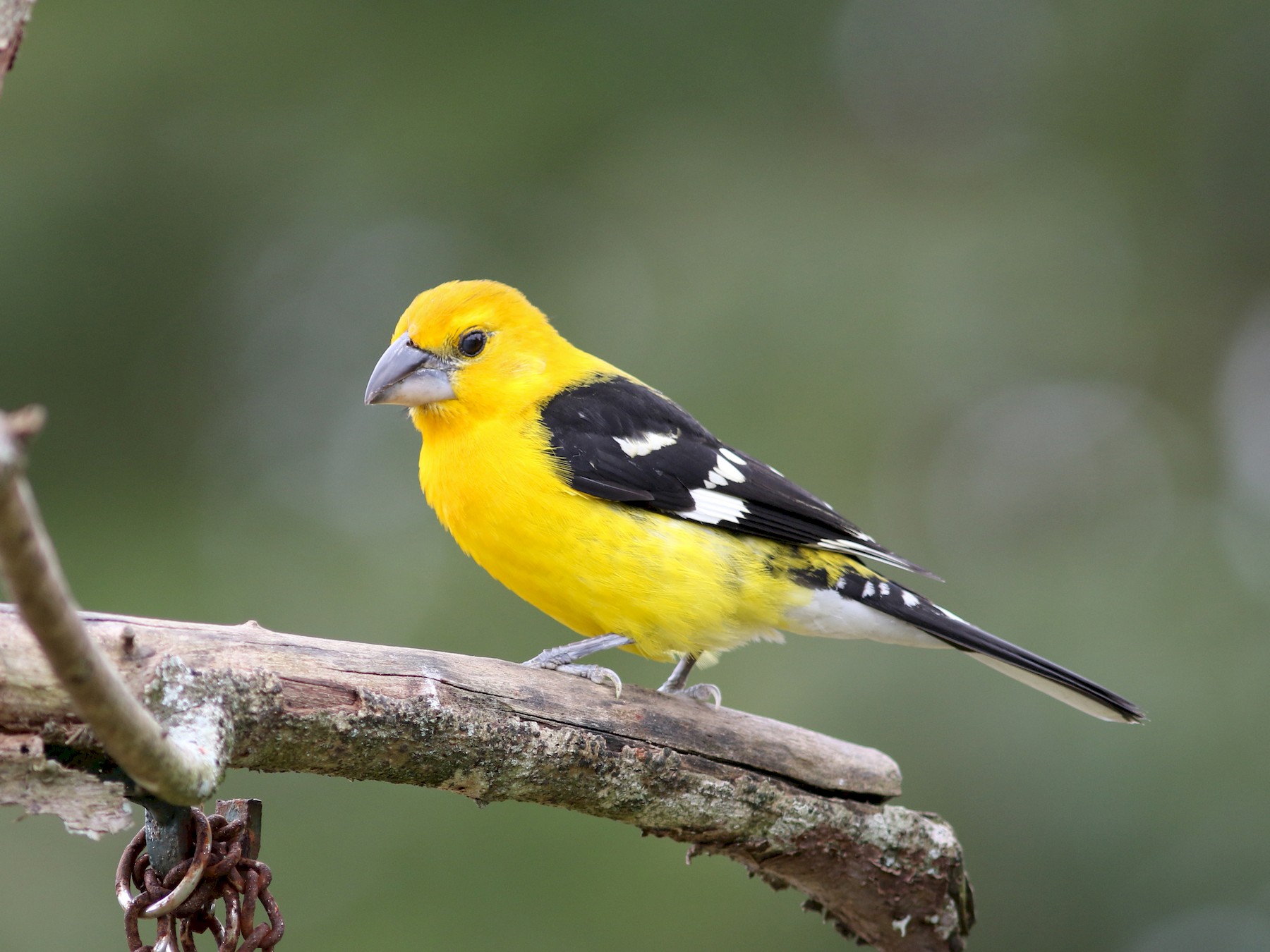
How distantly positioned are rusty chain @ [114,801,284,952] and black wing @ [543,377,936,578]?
1.89m

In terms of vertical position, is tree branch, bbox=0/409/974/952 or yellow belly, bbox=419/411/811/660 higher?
yellow belly, bbox=419/411/811/660

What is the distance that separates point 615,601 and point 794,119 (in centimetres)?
551

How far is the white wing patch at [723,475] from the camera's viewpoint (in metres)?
4.23

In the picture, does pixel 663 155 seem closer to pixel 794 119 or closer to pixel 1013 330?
pixel 794 119

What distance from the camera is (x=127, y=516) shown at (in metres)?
7.03

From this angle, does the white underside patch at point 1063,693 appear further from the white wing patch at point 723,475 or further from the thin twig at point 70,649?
the thin twig at point 70,649

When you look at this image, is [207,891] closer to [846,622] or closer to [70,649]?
[70,649]

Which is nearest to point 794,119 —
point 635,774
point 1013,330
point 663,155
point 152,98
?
point 663,155

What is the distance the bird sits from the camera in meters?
3.87

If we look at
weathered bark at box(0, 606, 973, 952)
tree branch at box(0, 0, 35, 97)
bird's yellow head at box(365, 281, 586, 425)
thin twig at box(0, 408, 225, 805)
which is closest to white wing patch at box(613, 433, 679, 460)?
bird's yellow head at box(365, 281, 586, 425)

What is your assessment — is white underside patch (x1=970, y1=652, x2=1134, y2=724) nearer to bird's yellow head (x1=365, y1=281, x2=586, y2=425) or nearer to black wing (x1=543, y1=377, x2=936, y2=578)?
black wing (x1=543, y1=377, x2=936, y2=578)

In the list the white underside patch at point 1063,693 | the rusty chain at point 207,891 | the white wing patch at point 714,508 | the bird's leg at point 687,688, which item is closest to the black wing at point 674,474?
the white wing patch at point 714,508

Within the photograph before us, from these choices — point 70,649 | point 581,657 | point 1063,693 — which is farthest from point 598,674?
point 70,649

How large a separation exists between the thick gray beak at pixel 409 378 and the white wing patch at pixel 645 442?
651 millimetres
